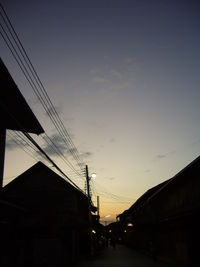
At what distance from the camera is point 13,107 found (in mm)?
10703

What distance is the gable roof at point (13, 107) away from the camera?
844 centimetres

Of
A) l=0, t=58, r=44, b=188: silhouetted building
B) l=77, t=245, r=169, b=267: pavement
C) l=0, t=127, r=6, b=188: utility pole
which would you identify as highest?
l=0, t=58, r=44, b=188: silhouetted building

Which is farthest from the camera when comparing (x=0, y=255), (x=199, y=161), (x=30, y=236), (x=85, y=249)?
(x=85, y=249)

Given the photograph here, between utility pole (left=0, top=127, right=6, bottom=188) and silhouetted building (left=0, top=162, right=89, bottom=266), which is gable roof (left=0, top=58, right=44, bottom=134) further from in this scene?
silhouetted building (left=0, top=162, right=89, bottom=266)

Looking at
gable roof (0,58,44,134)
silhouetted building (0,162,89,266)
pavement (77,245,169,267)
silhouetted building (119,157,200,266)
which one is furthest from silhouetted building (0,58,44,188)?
pavement (77,245,169,267)

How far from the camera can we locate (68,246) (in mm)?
23266

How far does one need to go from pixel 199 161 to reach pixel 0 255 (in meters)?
9.55

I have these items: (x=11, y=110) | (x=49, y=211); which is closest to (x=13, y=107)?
(x=11, y=110)

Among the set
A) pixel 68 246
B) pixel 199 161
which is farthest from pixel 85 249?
pixel 199 161

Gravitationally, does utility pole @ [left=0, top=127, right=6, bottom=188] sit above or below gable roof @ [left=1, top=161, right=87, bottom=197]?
below

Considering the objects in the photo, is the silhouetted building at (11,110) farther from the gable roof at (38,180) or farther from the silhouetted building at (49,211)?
the gable roof at (38,180)

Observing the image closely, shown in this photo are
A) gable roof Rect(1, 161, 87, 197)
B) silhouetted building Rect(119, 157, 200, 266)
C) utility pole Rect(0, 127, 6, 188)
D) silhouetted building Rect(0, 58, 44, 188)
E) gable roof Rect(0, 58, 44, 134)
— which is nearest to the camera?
gable roof Rect(0, 58, 44, 134)

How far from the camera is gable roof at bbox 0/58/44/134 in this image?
844 centimetres

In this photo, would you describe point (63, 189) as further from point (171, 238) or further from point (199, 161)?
point (199, 161)
